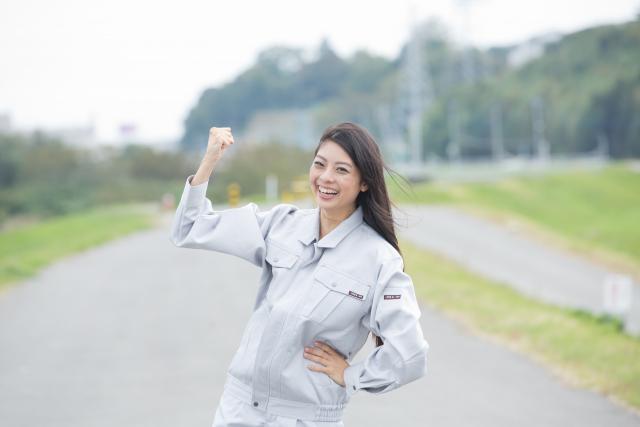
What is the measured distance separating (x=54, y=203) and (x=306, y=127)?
7281cm

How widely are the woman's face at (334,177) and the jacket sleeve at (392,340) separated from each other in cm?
30

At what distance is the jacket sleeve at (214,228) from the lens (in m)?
3.62

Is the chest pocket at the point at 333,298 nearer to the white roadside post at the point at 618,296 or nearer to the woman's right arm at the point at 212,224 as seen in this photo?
the woman's right arm at the point at 212,224

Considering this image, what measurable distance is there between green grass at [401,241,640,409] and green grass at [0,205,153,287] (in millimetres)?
6991

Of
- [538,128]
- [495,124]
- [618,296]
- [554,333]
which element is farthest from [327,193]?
[495,124]

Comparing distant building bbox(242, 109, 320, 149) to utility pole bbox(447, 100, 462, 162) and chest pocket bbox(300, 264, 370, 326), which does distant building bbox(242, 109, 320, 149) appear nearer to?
utility pole bbox(447, 100, 462, 162)

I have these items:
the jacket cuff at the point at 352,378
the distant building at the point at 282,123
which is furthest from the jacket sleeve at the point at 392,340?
the distant building at the point at 282,123

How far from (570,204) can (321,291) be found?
42.3m

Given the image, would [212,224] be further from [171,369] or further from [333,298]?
[171,369]

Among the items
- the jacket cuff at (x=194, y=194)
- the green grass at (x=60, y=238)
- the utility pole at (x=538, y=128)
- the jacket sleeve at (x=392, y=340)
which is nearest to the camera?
the jacket sleeve at (x=392, y=340)

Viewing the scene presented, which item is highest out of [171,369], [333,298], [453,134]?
[333,298]

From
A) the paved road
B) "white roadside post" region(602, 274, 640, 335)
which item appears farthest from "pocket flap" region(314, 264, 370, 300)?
"white roadside post" region(602, 274, 640, 335)

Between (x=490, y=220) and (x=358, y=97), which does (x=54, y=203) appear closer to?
(x=490, y=220)

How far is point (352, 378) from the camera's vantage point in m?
3.38
